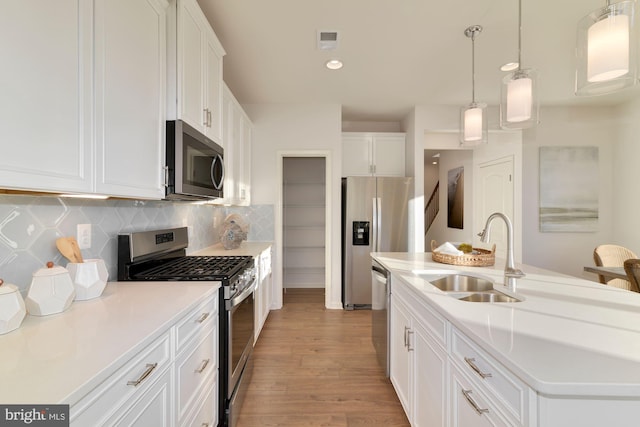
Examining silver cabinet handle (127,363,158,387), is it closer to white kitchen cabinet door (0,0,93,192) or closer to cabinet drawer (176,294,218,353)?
cabinet drawer (176,294,218,353)

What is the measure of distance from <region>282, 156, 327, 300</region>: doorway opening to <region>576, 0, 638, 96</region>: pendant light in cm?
384

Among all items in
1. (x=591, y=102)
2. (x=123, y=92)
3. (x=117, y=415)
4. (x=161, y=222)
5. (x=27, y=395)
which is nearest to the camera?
(x=27, y=395)

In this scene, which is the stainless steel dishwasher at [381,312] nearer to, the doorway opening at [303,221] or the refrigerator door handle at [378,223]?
the refrigerator door handle at [378,223]

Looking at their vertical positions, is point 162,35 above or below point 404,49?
below

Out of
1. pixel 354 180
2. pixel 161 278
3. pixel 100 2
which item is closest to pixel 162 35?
pixel 100 2

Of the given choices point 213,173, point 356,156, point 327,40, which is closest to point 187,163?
point 213,173

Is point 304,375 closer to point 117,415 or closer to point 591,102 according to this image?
point 117,415

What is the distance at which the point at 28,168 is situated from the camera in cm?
80

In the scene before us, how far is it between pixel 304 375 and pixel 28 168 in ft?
7.01

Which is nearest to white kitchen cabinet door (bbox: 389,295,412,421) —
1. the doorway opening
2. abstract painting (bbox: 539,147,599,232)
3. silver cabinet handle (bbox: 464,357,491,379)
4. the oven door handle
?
silver cabinet handle (bbox: 464,357,491,379)

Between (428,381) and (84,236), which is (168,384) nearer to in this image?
(84,236)

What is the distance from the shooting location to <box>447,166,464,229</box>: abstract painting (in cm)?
529

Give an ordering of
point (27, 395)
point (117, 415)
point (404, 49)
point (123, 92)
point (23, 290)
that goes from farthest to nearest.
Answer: point (404, 49)
point (123, 92)
point (23, 290)
point (117, 415)
point (27, 395)

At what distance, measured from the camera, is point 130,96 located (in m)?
1.25
